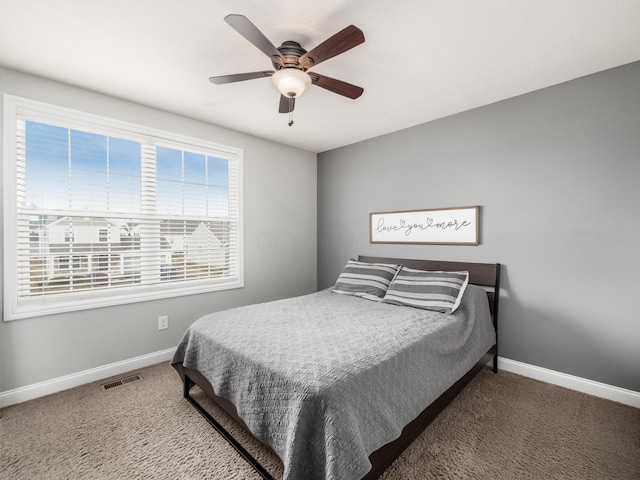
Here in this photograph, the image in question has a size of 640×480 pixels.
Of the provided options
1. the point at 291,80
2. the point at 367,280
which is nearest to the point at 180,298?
the point at 367,280

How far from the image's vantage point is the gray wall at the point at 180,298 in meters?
2.27

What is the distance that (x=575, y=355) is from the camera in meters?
2.41

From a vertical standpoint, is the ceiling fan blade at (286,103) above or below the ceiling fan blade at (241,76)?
below

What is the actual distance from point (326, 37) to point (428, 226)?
210 centimetres

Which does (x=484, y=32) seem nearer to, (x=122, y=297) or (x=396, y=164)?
(x=396, y=164)

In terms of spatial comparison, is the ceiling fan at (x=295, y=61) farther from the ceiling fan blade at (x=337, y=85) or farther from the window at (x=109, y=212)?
the window at (x=109, y=212)

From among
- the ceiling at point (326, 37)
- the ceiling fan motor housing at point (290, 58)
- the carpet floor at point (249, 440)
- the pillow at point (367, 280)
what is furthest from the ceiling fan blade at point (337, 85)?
the carpet floor at point (249, 440)

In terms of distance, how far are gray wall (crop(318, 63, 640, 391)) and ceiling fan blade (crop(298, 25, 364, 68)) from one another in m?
1.48

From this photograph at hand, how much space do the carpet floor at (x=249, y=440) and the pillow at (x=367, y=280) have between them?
111 centimetres

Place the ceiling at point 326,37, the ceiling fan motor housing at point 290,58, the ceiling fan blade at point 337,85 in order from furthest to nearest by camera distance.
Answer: the ceiling fan blade at point 337,85 → the ceiling fan motor housing at point 290,58 → the ceiling at point 326,37

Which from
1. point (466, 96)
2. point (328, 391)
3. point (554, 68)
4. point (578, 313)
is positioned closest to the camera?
point (328, 391)

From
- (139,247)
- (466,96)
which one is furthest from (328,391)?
(466,96)

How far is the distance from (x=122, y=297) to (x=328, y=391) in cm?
231

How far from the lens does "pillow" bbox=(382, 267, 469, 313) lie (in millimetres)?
2459
